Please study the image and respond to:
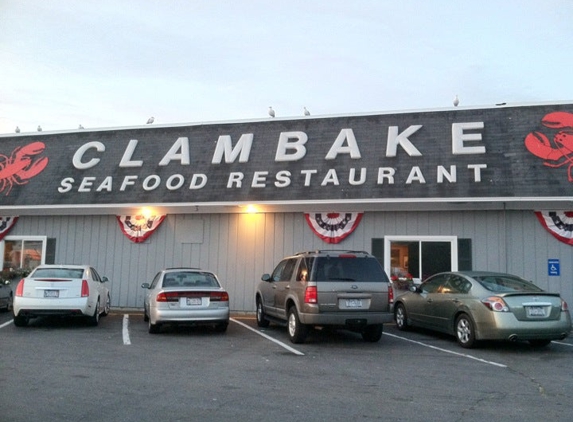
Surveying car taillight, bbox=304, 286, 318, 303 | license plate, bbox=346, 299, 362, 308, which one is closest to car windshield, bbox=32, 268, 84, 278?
car taillight, bbox=304, 286, 318, 303

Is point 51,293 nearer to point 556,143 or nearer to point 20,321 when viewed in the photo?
point 20,321

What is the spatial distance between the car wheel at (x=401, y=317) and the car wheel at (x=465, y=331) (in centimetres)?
235

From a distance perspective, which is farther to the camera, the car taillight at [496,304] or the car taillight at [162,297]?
the car taillight at [162,297]

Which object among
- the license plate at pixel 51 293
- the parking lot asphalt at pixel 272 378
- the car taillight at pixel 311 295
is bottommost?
the parking lot asphalt at pixel 272 378

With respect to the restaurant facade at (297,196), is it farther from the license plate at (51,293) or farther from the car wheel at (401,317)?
the license plate at (51,293)

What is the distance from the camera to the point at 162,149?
19359 millimetres

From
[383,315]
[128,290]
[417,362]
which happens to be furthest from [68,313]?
[417,362]

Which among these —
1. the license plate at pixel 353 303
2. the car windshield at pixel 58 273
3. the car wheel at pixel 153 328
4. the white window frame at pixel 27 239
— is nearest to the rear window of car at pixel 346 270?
the license plate at pixel 353 303

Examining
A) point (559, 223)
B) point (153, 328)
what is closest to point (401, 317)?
point (559, 223)

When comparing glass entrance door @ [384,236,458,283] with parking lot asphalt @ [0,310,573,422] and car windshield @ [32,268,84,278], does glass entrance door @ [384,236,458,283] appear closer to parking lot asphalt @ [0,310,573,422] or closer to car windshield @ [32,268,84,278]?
parking lot asphalt @ [0,310,573,422]

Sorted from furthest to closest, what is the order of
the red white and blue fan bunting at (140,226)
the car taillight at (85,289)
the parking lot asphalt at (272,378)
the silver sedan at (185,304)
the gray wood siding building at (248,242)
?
the red white and blue fan bunting at (140,226), the gray wood siding building at (248,242), the car taillight at (85,289), the silver sedan at (185,304), the parking lot asphalt at (272,378)

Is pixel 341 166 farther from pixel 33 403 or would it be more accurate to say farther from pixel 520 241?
pixel 33 403

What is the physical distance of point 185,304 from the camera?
12258mm

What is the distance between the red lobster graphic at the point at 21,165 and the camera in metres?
19.7
